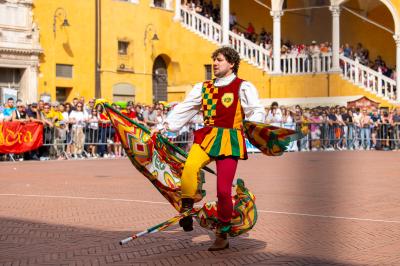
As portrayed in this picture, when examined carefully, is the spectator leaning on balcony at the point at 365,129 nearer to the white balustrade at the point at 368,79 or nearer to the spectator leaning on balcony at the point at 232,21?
the white balustrade at the point at 368,79

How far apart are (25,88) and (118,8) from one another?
591cm

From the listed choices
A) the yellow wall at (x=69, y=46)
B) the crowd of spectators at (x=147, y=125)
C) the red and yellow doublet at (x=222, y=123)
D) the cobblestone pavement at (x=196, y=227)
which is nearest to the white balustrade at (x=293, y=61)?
the crowd of spectators at (x=147, y=125)

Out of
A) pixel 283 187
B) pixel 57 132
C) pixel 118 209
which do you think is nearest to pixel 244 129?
pixel 118 209

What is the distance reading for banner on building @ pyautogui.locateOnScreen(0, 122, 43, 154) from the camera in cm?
2191

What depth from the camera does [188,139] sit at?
26422mm

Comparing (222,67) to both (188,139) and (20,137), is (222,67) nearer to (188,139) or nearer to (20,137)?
(20,137)

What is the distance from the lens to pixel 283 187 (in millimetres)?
14391

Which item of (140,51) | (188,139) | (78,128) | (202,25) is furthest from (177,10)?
(78,128)

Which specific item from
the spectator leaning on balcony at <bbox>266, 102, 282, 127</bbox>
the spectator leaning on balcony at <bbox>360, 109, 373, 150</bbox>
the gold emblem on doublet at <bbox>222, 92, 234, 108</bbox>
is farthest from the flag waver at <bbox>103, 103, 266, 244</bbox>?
the spectator leaning on balcony at <bbox>360, 109, 373, 150</bbox>

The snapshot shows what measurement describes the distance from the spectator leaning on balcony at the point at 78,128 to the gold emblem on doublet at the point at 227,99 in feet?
53.6

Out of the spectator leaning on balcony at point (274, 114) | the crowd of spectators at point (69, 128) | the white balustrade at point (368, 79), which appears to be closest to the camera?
the crowd of spectators at point (69, 128)

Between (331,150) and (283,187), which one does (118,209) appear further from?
(331,150)

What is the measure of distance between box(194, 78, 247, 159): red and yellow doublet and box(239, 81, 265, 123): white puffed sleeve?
49 mm

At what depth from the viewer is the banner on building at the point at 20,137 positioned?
2191 cm
